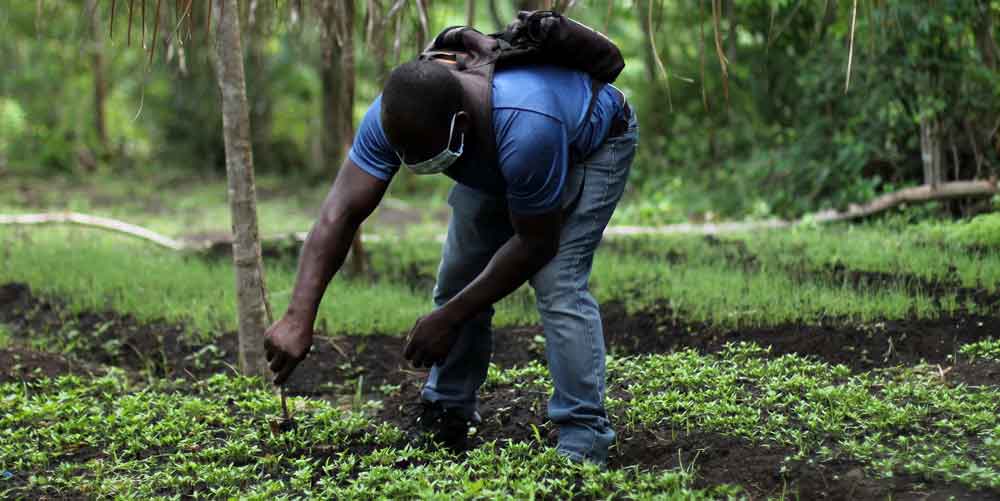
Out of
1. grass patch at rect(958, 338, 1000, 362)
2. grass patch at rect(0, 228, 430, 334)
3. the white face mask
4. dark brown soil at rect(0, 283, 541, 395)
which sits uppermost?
the white face mask

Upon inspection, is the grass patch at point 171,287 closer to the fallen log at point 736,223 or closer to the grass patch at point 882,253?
the fallen log at point 736,223

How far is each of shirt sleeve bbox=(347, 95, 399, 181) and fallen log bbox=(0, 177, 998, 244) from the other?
4.52m

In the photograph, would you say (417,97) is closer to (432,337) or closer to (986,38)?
(432,337)

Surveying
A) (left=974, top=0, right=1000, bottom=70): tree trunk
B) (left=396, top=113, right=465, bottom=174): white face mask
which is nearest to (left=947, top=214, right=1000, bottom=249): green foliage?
(left=974, top=0, right=1000, bottom=70): tree trunk

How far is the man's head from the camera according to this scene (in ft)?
10.2

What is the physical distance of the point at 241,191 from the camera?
491 cm

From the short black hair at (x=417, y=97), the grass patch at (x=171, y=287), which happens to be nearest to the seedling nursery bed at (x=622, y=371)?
the grass patch at (x=171, y=287)

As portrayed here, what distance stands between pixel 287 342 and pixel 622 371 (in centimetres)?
184

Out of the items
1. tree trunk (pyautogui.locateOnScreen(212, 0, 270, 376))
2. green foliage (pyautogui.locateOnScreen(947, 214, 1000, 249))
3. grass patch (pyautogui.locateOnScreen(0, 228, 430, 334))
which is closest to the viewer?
tree trunk (pyautogui.locateOnScreen(212, 0, 270, 376))

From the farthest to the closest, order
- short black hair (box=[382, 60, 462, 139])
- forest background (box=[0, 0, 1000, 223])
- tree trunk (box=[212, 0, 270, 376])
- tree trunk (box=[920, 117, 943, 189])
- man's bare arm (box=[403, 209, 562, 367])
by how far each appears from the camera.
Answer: tree trunk (box=[920, 117, 943, 189]), forest background (box=[0, 0, 1000, 223]), tree trunk (box=[212, 0, 270, 376]), man's bare arm (box=[403, 209, 562, 367]), short black hair (box=[382, 60, 462, 139])

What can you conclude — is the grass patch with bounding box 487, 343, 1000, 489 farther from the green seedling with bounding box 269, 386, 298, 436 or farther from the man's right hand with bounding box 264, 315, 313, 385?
the man's right hand with bounding box 264, 315, 313, 385

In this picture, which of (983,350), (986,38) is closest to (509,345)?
(983,350)

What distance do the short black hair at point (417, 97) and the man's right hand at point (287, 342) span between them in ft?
2.59

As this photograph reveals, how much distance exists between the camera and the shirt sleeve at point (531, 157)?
3.20m
